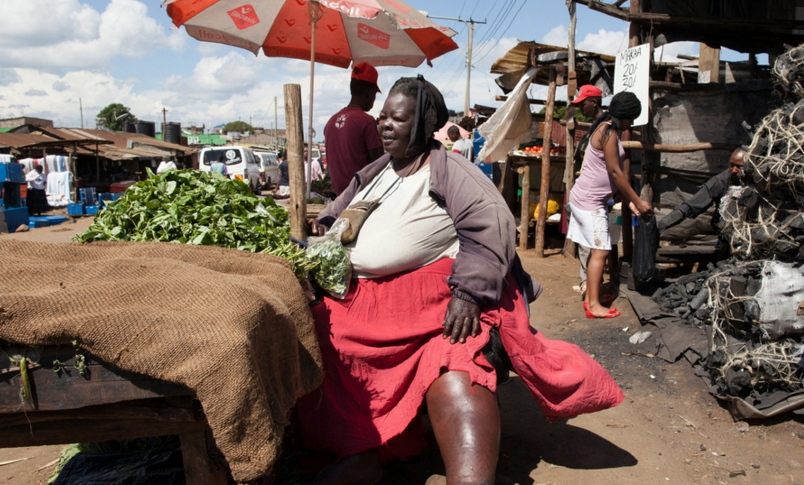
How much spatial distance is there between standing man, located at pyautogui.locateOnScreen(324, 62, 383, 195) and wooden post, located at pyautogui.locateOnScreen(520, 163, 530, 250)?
16.3 ft

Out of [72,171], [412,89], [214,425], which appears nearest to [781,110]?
[412,89]

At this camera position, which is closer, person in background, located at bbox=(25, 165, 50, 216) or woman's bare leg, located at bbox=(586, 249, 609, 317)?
→ woman's bare leg, located at bbox=(586, 249, 609, 317)

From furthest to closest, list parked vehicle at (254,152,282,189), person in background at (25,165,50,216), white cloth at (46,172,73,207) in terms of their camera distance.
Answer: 1. parked vehicle at (254,152,282,189)
2. white cloth at (46,172,73,207)
3. person in background at (25,165,50,216)

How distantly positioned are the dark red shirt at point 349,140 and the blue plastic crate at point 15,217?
13.1 metres

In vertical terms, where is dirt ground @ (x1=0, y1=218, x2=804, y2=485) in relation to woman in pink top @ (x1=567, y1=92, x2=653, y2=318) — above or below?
below

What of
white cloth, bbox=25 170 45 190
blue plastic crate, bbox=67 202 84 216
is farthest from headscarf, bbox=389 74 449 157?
white cloth, bbox=25 170 45 190

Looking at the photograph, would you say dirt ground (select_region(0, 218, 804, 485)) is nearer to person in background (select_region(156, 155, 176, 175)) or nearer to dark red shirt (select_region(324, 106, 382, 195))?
person in background (select_region(156, 155, 176, 175))

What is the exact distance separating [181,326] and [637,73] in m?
5.18

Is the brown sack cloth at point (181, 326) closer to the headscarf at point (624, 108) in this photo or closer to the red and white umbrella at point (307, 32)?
the red and white umbrella at point (307, 32)

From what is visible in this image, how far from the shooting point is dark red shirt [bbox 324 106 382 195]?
422 centimetres

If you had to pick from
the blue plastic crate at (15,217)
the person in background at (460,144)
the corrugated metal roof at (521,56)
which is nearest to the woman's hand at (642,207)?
the corrugated metal roof at (521,56)

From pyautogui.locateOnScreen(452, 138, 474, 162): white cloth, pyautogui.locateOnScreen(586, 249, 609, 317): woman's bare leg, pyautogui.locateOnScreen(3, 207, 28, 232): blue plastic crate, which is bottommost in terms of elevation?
pyautogui.locateOnScreen(3, 207, 28, 232): blue plastic crate

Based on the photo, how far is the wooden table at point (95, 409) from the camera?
1.64m

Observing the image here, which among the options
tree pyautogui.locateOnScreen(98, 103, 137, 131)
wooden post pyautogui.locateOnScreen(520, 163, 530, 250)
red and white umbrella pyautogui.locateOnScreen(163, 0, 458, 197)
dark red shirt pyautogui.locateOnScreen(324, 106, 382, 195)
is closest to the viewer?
dark red shirt pyautogui.locateOnScreen(324, 106, 382, 195)
